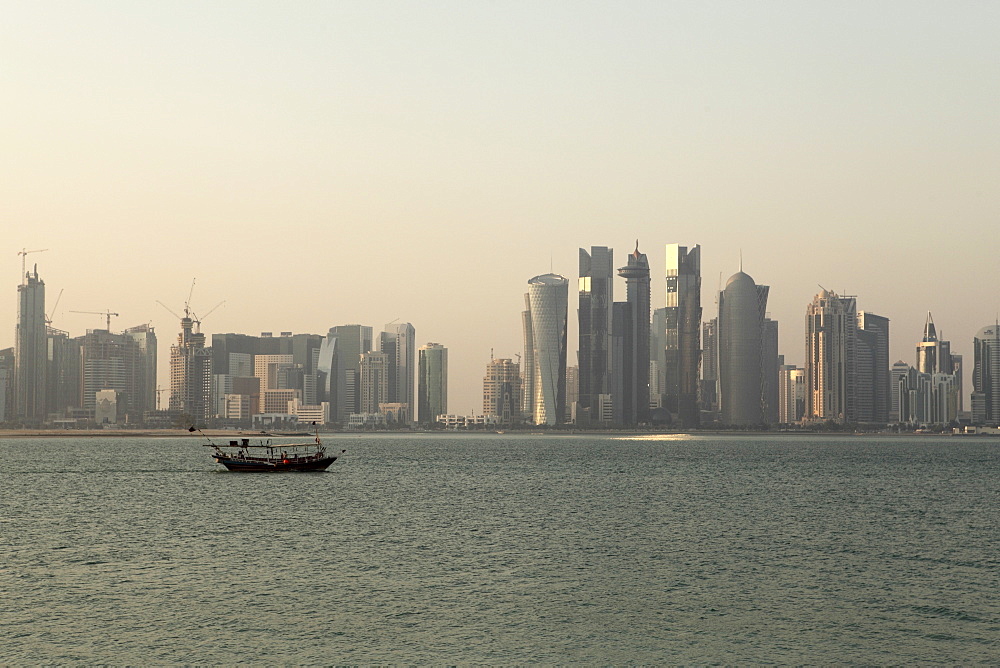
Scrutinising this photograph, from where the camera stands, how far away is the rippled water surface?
49.8m

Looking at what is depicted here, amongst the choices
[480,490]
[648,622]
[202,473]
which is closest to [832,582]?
[648,622]

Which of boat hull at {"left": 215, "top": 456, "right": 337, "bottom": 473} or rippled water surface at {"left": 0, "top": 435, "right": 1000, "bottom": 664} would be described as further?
boat hull at {"left": 215, "top": 456, "right": 337, "bottom": 473}

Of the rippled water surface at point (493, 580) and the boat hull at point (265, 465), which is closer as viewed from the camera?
the rippled water surface at point (493, 580)

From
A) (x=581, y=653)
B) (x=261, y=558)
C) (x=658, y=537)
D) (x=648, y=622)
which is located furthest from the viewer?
(x=658, y=537)

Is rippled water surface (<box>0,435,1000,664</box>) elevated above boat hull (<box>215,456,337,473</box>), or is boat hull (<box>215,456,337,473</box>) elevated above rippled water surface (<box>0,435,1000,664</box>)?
rippled water surface (<box>0,435,1000,664</box>)

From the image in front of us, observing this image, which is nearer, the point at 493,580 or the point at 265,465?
the point at 493,580

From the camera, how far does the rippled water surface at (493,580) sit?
49812 mm

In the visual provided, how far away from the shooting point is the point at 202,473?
620 feet

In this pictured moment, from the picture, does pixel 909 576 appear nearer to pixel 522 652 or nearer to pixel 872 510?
pixel 522 652

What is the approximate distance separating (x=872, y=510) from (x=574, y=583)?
66036 millimetres

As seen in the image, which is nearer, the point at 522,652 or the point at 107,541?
the point at 522,652

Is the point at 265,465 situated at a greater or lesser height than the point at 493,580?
lesser

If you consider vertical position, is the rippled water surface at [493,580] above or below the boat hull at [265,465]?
above

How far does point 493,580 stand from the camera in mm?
67938
